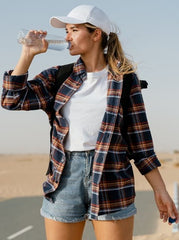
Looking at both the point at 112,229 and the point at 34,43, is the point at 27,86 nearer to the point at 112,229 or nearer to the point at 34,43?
the point at 34,43

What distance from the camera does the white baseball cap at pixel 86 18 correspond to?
283 cm

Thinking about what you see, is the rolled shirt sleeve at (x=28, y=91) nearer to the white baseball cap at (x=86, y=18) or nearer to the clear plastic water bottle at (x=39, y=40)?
the clear plastic water bottle at (x=39, y=40)

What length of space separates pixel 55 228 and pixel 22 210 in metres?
16.0

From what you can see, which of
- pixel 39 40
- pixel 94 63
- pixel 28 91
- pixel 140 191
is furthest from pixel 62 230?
pixel 140 191

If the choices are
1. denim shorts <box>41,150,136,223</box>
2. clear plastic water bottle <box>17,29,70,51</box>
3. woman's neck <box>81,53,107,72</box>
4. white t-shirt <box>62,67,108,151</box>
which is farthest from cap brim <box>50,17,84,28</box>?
denim shorts <box>41,150,136,223</box>

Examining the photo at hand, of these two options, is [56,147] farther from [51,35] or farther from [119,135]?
[51,35]

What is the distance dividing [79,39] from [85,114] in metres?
0.46

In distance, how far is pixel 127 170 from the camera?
280 cm

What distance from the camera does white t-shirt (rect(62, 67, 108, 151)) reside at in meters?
2.71

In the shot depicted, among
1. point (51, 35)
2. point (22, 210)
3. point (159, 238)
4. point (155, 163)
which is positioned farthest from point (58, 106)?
point (22, 210)

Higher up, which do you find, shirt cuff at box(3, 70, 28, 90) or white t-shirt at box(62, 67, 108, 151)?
shirt cuff at box(3, 70, 28, 90)

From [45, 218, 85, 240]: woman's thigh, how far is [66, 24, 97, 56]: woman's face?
1015 mm

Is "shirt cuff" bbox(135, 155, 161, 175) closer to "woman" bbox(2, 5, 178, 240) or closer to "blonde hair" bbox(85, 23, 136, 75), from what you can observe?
"woman" bbox(2, 5, 178, 240)

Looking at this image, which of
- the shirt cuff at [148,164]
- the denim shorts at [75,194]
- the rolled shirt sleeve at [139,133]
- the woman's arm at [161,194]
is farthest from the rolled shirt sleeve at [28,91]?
the woman's arm at [161,194]
